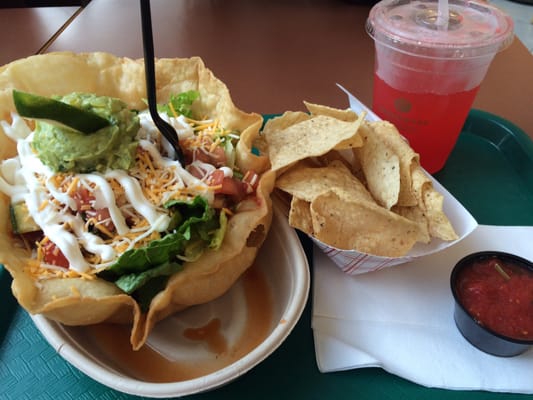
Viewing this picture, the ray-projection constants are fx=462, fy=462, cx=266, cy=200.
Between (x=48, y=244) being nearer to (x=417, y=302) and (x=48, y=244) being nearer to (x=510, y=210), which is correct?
(x=417, y=302)

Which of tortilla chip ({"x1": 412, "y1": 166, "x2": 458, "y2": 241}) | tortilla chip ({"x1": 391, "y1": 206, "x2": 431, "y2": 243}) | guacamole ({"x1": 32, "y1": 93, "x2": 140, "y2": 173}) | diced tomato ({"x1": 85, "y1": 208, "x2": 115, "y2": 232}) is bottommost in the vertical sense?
tortilla chip ({"x1": 391, "y1": 206, "x2": 431, "y2": 243})

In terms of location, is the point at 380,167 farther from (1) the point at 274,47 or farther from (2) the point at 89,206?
(1) the point at 274,47

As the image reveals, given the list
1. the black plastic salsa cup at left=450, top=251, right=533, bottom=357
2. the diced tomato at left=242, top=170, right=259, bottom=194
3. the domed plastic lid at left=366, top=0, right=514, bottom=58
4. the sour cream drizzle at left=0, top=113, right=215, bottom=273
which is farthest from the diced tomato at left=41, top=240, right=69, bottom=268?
the domed plastic lid at left=366, top=0, right=514, bottom=58

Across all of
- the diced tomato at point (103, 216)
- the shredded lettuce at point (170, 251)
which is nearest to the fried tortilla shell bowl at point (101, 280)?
the shredded lettuce at point (170, 251)

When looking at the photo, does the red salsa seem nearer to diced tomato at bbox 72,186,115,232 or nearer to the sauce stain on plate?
the sauce stain on plate

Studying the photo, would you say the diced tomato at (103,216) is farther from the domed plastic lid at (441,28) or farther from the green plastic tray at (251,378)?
the domed plastic lid at (441,28)

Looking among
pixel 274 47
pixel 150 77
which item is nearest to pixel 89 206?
pixel 150 77

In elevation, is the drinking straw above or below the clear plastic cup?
above
